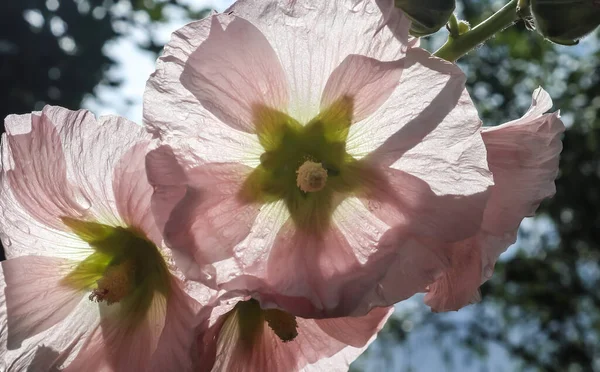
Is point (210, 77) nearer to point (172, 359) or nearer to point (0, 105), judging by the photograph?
point (172, 359)

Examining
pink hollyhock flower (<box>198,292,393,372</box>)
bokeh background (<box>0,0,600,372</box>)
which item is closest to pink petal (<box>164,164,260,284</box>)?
pink hollyhock flower (<box>198,292,393,372</box>)

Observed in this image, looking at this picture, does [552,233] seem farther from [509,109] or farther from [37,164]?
[37,164]

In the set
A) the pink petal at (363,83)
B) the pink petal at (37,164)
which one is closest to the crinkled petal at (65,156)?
the pink petal at (37,164)

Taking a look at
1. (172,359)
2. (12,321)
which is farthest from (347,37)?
(12,321)

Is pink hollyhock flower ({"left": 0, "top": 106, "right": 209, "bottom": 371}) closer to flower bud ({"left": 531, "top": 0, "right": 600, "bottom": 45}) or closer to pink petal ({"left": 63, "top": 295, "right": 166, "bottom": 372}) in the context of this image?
pink petal ({"left": 63, "top": 295, "right": 166, "bottom": 372})

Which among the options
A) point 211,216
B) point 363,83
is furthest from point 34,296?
point 363,83

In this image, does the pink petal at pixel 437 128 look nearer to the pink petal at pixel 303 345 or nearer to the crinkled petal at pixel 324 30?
the crinkled petal at pixel 324 30
